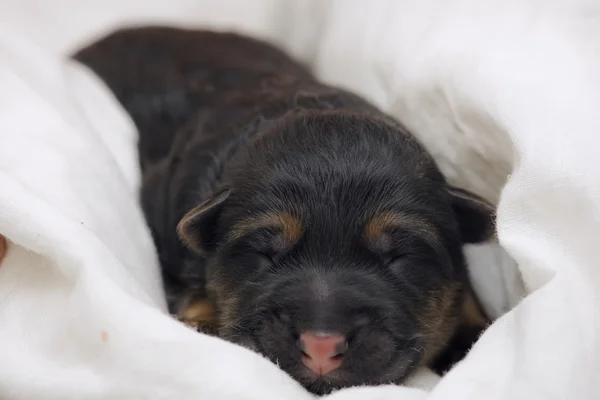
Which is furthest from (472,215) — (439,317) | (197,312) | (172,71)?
(172,71)

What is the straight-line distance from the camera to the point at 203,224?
5.79ft

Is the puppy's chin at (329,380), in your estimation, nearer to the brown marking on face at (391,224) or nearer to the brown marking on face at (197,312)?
the brown marking on face at (391,224)

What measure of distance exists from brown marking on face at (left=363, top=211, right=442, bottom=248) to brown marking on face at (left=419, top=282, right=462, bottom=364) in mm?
151

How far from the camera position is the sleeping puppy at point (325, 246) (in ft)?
4.83

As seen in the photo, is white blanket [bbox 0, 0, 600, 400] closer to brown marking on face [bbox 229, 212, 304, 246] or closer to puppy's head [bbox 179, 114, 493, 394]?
puppy's head [bbox 179, 114, 493, 394]

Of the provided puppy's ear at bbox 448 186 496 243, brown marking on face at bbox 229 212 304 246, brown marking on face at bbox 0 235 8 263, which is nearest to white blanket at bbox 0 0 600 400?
brown marking on face at bbox 0 235 8 263

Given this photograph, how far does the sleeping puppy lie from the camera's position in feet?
4.83

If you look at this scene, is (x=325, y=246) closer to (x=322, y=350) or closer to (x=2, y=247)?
(x=322, y=350)

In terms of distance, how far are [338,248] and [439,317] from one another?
32 centimetres

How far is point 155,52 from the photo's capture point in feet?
9.20

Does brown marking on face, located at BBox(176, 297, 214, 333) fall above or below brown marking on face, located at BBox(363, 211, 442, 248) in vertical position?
below

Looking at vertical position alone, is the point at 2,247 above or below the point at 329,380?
below

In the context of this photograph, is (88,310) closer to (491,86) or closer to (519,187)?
(519,187)

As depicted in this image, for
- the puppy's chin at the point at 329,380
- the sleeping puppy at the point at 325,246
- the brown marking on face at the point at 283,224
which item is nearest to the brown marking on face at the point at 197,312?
the sleeping puppy at the point at 325,246
